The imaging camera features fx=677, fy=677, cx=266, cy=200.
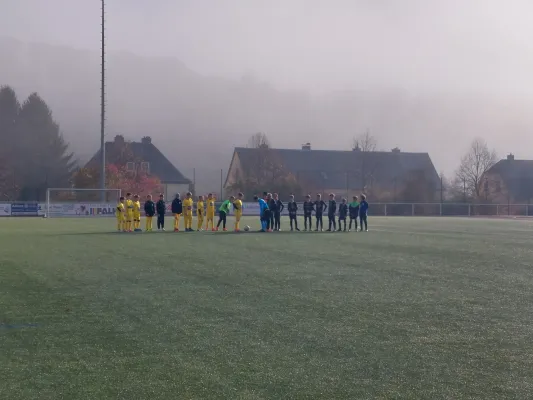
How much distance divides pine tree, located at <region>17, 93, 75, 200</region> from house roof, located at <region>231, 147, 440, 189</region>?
20089mm

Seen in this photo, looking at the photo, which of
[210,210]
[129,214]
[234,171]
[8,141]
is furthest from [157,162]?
[129,214]

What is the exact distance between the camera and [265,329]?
784 cm

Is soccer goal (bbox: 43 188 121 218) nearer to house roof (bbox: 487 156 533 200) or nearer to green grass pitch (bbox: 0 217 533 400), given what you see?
green grass pitch (bbox: 0 217 533 400)

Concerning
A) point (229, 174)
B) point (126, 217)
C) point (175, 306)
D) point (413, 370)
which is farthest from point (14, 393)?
point (229, 174)

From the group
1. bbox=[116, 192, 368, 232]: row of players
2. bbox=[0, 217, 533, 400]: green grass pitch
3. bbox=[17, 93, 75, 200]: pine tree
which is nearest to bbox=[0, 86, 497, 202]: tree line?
bbox=[17, 93, 75, 200]: pine tree

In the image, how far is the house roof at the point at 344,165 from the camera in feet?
265

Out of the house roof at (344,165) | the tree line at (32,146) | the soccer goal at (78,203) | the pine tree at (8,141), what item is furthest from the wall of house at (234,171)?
the soccer goal at (78,203)

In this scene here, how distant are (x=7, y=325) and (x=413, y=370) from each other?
4.85 m

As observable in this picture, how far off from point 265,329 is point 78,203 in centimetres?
4499

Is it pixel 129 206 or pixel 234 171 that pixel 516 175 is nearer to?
pixel 234 171

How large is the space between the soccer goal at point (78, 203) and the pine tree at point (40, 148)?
74.4 ft

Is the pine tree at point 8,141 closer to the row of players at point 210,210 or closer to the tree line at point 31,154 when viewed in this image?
the tree line at point 31,154

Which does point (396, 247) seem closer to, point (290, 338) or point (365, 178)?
point (290, 338)

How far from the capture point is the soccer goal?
50.1 m
